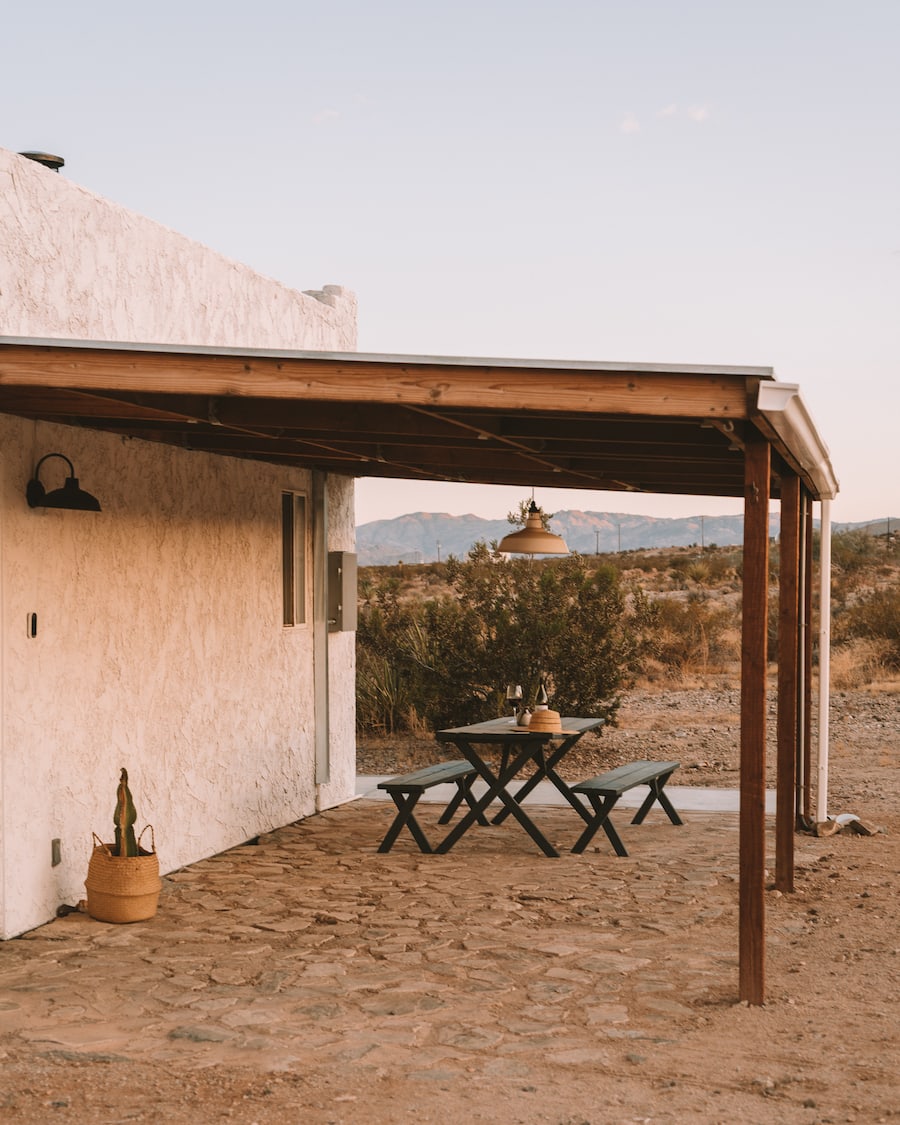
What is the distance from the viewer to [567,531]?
168 metres

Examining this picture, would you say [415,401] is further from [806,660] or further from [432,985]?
[806,660]

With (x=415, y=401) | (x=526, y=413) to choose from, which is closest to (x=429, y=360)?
(x=415, y=401)

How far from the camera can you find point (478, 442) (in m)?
7.53

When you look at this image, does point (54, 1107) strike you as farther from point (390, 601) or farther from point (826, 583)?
point (390, 601)

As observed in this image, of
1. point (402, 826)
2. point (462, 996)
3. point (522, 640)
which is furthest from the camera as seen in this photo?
point (522, 640)

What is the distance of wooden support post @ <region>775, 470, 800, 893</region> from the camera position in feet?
23.7

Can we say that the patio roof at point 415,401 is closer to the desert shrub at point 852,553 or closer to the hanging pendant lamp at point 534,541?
the hanging pendant lamp at point 534,541

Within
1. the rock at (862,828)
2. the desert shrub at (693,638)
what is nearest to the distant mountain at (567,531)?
the desert shrub at (693,638)

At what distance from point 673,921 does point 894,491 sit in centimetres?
3249

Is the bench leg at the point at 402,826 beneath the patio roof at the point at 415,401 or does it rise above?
beneath

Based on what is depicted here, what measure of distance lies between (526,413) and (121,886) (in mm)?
3302

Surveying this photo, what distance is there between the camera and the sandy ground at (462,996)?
463 centimetres

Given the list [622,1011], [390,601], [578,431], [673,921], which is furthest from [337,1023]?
[390,601]

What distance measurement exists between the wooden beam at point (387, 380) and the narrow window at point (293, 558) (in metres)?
4.63
